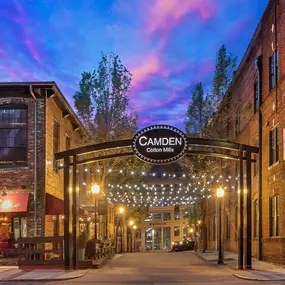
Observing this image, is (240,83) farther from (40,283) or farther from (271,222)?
(40,283)

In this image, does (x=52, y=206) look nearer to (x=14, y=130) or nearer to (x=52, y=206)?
(x=52, y=206)

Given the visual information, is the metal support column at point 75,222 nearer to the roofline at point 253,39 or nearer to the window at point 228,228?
the roofline at point 253,39

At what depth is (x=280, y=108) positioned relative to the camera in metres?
21.1

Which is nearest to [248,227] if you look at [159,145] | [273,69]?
[159,145]

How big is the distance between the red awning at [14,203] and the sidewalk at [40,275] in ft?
13.6

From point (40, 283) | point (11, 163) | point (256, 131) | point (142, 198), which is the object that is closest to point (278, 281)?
point (40, 283)

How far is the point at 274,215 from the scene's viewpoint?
22766 millimetres

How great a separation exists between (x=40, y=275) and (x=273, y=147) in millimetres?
11630

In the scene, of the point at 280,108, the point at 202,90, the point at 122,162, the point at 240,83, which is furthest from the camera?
the point at 122,162

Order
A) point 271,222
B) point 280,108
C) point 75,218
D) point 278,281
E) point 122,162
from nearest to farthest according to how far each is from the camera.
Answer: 1. point 278,281
2. point 75,218
3. point 280,108
4. point 271,222
5. point 122,162

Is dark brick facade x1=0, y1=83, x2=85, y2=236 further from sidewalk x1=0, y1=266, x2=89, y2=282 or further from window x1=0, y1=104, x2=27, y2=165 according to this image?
sidewalk x1=0, y1=266, x2=89, y2=282

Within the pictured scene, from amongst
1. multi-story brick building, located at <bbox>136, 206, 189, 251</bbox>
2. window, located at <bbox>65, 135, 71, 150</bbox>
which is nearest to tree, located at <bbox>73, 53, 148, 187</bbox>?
window, located at <bbox>65, 135, 71, 150</bbox>

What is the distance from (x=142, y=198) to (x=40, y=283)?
38742mm

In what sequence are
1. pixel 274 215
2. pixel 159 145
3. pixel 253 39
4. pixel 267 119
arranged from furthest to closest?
pixel 253 39, pixel 267 119, pixel 274 215, pixel 159 145
